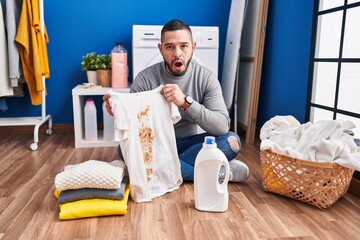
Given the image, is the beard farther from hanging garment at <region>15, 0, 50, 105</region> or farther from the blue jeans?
hanging garment at <region>15, 0, 50, 105</region>

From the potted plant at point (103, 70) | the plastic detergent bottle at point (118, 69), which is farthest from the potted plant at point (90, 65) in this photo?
the plastic detergent bottle at point (118, 69)

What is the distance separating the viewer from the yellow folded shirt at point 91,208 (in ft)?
4.33

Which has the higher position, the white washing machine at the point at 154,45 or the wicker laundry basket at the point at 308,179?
the white washing machine at the point at 154,45

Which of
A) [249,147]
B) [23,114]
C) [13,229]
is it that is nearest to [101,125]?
[23,114]

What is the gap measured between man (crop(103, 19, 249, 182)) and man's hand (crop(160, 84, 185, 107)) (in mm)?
68

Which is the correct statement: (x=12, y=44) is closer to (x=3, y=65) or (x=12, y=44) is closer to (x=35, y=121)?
(x=3, y=65)

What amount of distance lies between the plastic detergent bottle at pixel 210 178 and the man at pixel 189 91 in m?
0.24

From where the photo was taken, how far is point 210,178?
136 centimetres

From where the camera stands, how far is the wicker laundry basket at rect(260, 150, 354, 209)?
1363 mm

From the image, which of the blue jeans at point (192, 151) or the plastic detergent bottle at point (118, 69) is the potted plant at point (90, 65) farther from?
the blue jeans at point (192, 151)

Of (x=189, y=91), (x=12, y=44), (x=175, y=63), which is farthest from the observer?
(x=12, y=44)

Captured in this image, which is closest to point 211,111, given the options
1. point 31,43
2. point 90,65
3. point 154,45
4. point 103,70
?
point 154,45

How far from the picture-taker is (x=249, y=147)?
2.41 metres

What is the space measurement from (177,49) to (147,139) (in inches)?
17.1
